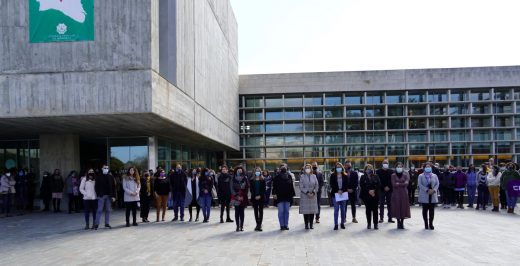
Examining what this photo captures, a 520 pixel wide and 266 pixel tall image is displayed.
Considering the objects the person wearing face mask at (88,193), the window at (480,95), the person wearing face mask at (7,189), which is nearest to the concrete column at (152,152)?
the person wearing face mask at (7,189)

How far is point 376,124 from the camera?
35.1 meters

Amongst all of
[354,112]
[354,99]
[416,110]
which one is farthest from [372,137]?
[416,110]

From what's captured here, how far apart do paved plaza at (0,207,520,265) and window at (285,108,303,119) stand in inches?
795

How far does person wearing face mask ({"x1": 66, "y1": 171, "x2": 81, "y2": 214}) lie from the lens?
63.1 ft

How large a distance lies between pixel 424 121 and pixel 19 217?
89.4ft

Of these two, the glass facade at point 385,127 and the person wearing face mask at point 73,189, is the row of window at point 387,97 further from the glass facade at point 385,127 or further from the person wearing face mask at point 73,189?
the person wearing face mask at point 73,189

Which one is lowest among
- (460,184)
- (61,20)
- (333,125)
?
(460,184)

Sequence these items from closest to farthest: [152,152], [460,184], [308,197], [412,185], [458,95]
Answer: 1. [308,197]
2. [460,184]
3. [412,185]
4. [152,152]
5. [458,95]

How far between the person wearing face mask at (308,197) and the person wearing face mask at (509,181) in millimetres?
8842

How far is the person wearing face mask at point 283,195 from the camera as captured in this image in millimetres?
13266

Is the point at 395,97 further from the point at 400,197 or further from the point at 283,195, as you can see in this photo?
the point at 283,195

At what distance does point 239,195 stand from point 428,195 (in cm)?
518

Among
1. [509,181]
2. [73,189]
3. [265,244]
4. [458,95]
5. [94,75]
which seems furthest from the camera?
[458,95]

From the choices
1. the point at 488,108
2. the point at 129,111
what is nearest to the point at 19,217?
the point at 129,111
